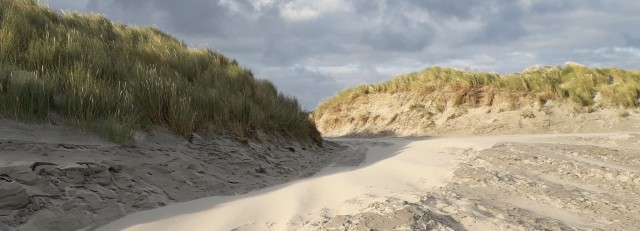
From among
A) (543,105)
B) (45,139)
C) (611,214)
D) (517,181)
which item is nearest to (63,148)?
(45,139)

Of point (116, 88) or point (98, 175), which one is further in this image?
point (116, 88)

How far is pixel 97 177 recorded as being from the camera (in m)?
3.48

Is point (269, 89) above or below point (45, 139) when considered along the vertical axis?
above

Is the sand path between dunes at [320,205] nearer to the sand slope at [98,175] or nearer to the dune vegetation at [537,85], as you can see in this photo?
the sand slope at [98,175]

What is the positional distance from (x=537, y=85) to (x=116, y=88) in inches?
546

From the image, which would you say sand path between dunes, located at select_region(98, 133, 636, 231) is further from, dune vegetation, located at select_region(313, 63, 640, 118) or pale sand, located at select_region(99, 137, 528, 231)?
dune vegetation, located at select_region(313, 63, 640, 118)

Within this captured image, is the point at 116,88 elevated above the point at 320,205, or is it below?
above

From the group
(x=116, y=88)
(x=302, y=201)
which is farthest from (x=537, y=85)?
(x=116, y=88)

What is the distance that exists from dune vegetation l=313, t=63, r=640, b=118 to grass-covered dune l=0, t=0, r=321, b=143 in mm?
9242

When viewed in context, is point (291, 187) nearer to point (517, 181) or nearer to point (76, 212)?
point (76, 212)

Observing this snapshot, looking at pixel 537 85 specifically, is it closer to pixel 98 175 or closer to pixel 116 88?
pixel 116 88

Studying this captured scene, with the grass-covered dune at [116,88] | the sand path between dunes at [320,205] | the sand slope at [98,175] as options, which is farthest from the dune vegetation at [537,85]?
the sand slope at [98,175]

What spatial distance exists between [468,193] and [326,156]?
3.64 m

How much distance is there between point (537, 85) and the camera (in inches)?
593
